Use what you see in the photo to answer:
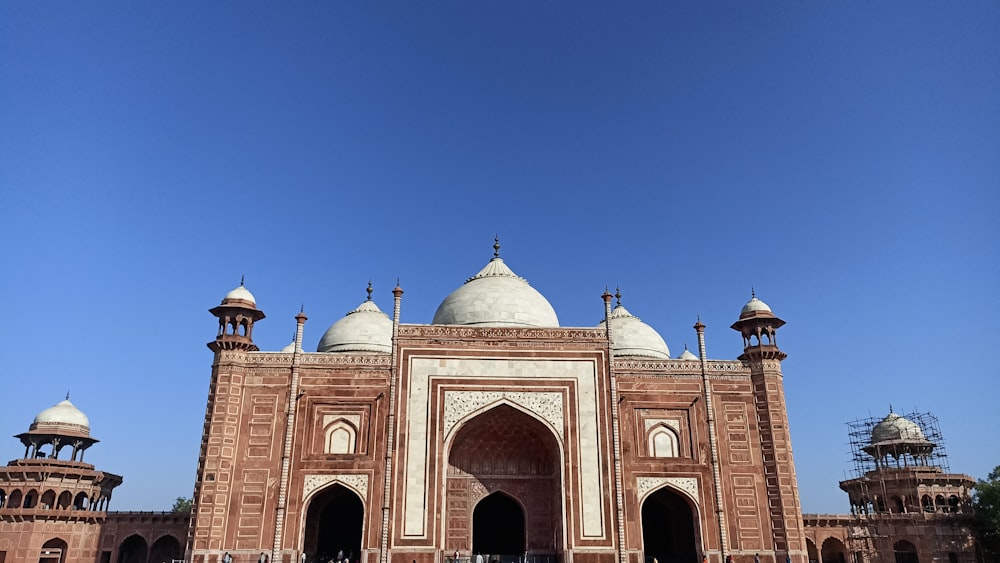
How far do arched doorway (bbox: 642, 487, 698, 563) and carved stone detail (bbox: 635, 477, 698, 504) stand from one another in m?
0.22

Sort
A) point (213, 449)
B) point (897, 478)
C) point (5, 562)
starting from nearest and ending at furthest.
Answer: point (213, 449)
point (5, 562)
point (897, 478)

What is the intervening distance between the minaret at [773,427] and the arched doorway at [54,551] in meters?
20.6

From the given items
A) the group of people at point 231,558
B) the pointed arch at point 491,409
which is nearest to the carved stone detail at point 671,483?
the pointed arch at point 491,409

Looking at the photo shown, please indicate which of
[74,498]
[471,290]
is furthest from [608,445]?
[74,498]

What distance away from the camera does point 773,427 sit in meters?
17.9

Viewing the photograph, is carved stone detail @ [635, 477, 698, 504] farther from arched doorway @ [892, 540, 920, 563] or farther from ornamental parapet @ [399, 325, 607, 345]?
arched doorway @ [892, 540, 920, 563]

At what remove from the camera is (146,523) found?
68.7 feet

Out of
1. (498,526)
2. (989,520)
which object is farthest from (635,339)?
(989,520)

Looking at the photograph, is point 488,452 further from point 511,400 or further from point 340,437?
point 340,437

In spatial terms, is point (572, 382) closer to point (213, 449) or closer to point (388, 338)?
point (388, 338)

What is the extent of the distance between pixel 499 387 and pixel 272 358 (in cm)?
609

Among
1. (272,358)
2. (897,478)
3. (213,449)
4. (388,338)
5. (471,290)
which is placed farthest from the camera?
(897,478)

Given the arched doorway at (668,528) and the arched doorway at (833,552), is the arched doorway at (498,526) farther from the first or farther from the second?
the arched doorway at (833,552)

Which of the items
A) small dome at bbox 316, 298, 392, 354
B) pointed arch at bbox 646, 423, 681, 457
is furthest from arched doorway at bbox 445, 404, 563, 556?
small dome at bbox 316, 298, 392, 354
